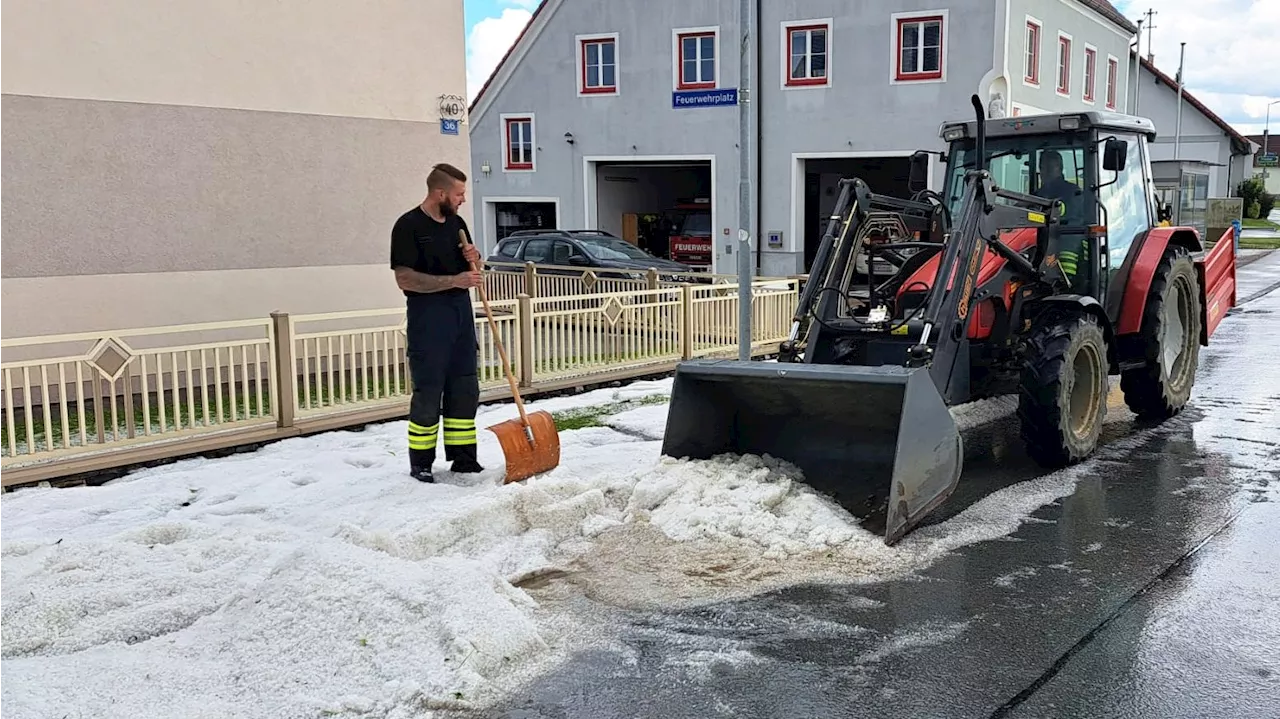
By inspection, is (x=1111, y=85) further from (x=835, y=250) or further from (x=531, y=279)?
(x=835, y=250)

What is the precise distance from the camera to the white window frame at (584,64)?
26500 mm

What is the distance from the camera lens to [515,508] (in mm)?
→ 6102

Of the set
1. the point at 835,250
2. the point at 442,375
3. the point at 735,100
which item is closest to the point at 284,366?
the point at 442,375

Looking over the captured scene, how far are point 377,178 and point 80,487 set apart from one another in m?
5.31

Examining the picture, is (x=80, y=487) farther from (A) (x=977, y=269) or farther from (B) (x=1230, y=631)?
(B) (x=1230, y=631)

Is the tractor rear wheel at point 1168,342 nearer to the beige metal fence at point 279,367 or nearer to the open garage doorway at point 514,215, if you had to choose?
the beige metal fence at point 279,367

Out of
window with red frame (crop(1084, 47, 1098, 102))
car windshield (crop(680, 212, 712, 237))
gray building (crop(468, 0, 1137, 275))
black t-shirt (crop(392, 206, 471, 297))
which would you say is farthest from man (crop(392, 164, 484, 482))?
window with red frame (crop(1084, 47, 1098, 102))

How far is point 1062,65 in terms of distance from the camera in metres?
26.6

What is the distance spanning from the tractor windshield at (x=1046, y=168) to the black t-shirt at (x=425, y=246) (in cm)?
376

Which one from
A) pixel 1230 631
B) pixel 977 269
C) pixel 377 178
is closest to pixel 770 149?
pixel 377 178

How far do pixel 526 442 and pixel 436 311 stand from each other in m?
1.00

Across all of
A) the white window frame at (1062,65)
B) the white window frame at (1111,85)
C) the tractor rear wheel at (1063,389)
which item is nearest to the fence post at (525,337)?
the tractor rear wheel at (1063,389)

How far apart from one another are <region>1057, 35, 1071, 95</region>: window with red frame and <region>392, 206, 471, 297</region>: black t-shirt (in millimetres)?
22994

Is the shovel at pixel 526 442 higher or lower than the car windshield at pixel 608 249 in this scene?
lower
